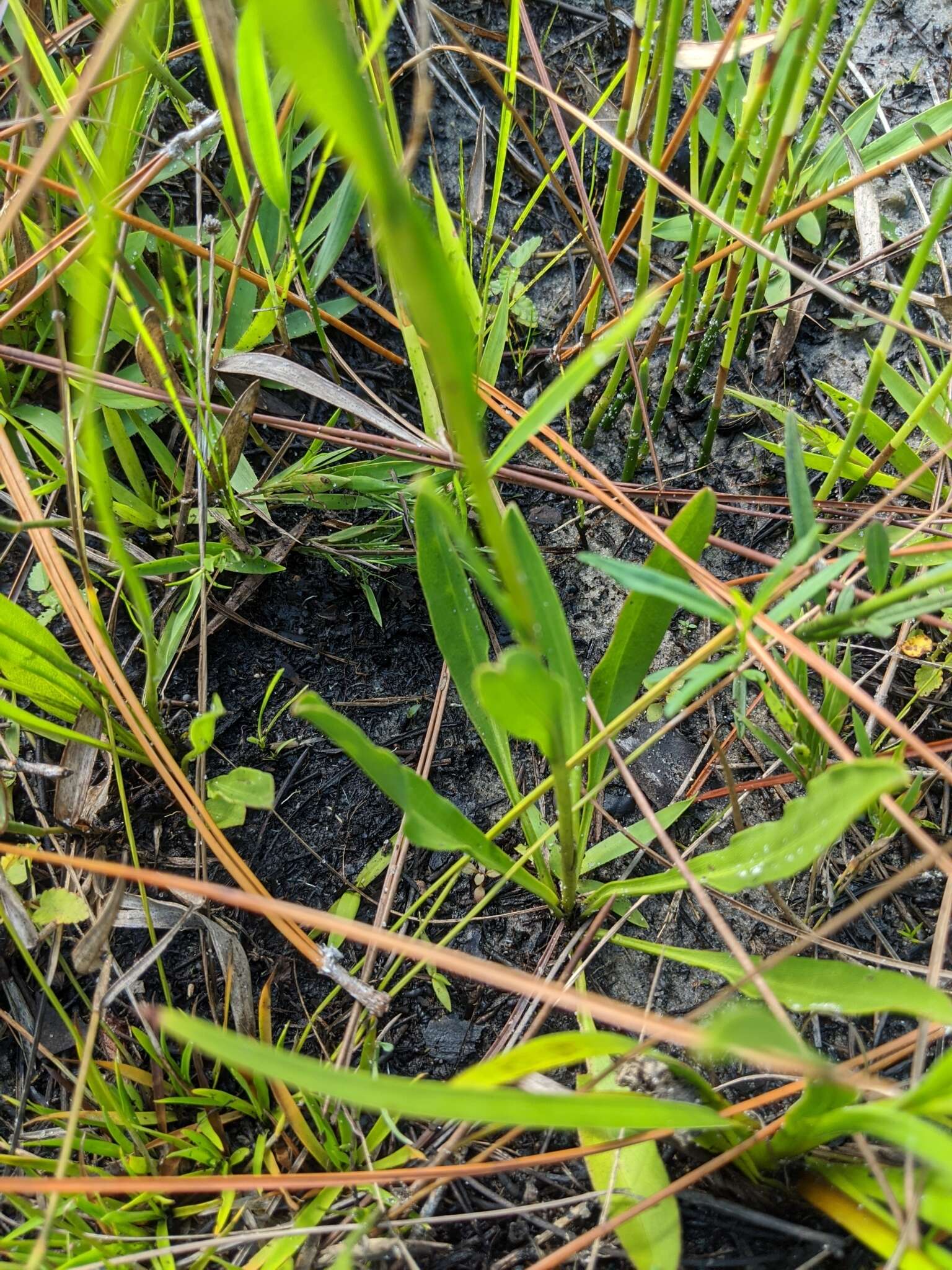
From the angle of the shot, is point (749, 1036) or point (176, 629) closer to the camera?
point (749, 1036)

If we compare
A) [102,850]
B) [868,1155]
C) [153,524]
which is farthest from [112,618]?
[868,1155]

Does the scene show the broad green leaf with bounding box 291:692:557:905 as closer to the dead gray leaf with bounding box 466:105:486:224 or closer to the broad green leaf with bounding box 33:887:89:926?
the broad green leaf with bounding box 33:887:89:926

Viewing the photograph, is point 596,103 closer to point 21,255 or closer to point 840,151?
point 840,151

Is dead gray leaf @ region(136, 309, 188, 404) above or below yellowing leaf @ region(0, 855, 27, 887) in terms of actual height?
above

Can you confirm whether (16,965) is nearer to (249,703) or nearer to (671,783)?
(249,703)

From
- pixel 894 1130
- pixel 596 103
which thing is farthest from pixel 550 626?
pixel 596 103

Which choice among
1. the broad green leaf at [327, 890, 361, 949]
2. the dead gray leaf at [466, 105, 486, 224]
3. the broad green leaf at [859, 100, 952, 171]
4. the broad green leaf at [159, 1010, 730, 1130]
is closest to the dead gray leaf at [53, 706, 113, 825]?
the broad green leaf at [327, 890, 361, 949]

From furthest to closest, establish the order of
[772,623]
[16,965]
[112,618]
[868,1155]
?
[112,618], [16,965], [772,623], [868,1155]
